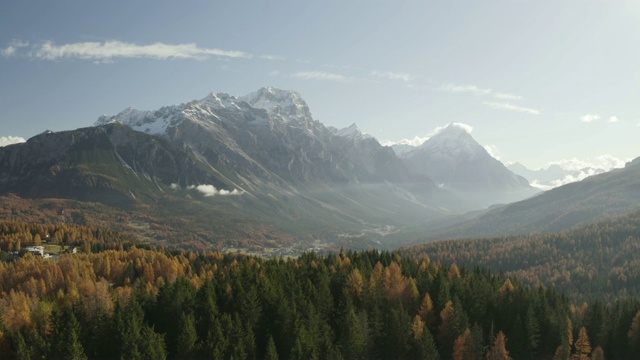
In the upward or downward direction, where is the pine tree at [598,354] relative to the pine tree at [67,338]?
downward

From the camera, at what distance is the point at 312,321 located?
97.4 metres

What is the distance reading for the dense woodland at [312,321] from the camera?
89.4m

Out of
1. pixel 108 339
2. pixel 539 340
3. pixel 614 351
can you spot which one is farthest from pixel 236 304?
pixel 614 351

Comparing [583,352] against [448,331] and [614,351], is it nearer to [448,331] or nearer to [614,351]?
[614,351]

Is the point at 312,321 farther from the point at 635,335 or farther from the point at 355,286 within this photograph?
the point at 635,335

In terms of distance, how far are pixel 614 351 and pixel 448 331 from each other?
45975mm

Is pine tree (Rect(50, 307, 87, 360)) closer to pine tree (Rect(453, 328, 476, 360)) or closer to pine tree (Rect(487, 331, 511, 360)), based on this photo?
pine tree (Rect(453, 328, 476, 360))

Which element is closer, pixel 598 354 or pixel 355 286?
pixel 598 354

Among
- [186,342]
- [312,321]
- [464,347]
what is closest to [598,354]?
[464,347]

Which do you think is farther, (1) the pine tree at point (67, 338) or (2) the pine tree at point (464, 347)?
(2) the pine tree at point (464, 347)

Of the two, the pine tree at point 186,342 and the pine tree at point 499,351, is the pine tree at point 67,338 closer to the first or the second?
the pine tree at point 186,342

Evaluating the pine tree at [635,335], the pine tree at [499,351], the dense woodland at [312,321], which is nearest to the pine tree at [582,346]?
the dense woodland at [312,321]

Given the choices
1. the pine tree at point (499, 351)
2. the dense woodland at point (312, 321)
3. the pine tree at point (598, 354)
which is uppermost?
the dense woodland at point (312, 321)

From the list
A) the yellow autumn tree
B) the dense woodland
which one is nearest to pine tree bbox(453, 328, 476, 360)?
the dense woodland
